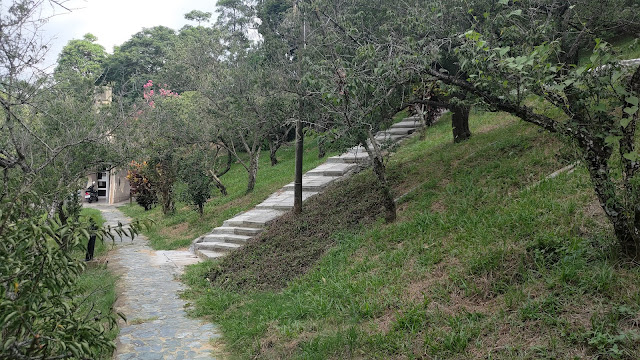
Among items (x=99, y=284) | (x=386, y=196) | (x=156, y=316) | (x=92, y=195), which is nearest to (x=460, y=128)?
(x=386, y=196)

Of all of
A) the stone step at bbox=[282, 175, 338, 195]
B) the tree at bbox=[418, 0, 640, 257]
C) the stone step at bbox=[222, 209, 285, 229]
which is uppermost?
the tree at bbox=[418, 0, 640, 257]

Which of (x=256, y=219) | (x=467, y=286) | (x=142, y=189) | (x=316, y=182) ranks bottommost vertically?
(x=256, y=219)

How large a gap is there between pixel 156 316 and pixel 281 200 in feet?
21.2

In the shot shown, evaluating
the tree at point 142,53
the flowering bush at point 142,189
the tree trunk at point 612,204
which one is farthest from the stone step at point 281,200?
the tree at point 142,53

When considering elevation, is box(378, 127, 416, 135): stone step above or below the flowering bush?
above

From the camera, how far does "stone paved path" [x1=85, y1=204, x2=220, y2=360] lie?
5.08 meters

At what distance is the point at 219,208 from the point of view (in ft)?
50.4

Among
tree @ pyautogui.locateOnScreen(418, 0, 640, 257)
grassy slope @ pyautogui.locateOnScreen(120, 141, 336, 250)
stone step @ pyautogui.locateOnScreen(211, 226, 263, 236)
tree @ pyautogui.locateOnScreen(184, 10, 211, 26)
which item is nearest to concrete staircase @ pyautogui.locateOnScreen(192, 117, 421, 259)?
stone step @ pyautogui.locateOnScreen(211, 226, 263, 236)

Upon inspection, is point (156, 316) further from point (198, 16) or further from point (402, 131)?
point (198, 16)

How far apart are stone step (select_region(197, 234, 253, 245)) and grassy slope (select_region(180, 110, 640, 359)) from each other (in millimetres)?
2748

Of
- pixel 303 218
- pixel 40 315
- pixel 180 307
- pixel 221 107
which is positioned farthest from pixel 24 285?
pixel 221 107

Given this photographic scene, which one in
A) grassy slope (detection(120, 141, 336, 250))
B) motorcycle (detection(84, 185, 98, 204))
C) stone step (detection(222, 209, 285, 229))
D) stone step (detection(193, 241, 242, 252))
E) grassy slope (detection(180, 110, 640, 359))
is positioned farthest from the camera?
motorcycle (detection(84, 185, 98, 204))

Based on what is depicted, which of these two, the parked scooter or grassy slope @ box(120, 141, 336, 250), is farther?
the parked scooter

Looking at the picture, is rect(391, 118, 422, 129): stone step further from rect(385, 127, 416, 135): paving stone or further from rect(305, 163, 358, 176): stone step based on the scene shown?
rect(305, 163, 358, 176): stone step
